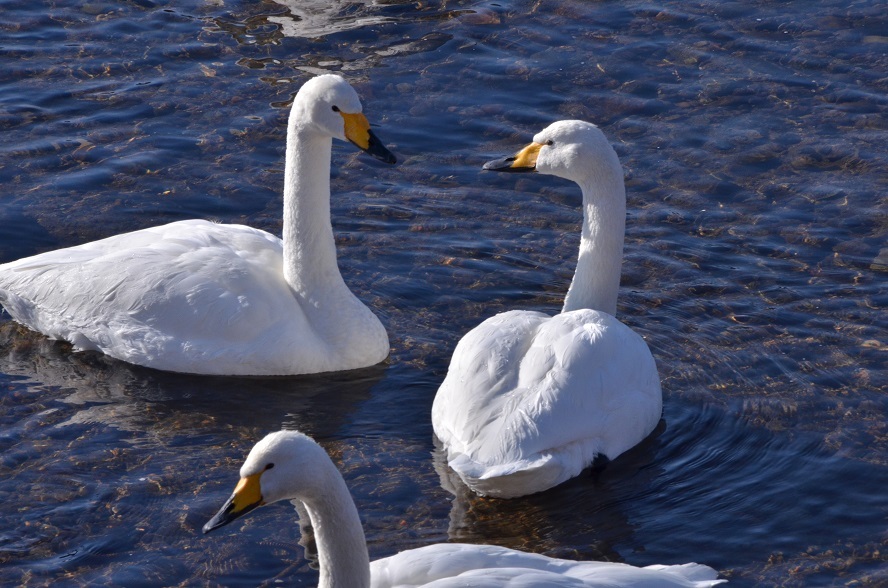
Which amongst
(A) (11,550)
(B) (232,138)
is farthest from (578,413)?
(B) (232,138)

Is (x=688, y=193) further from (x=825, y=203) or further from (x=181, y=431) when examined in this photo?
(x=181, y=431)

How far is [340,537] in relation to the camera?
18.3 feet

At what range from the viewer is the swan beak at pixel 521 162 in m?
8.80

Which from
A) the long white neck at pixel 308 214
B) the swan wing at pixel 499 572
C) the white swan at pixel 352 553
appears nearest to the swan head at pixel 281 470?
the white swan at pixel 352 553

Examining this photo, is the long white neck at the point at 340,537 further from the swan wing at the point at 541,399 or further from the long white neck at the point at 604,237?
the long white neck at the point at 604,237

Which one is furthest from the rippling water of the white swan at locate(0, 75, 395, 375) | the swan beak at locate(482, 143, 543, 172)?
the swan beak at locate(482, 143, 543, 172)

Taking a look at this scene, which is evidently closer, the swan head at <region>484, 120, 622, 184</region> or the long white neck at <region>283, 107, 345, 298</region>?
the swan head at <region>484, 120, 622, 184</region>

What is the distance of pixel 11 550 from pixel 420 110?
6147mm

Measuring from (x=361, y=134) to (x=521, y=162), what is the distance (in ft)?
3.53

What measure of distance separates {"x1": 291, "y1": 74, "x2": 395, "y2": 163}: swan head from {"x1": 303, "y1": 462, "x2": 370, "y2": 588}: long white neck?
3.32m

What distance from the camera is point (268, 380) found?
8578mm

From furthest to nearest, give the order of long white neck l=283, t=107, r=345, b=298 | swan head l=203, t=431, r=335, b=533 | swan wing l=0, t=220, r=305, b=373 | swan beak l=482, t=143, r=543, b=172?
swan beak l=482, t=143, r=543, b=172, long white neck l=283, t=107, r=345, b=298, swan wing l=0, t=220, r=305, b=373, swan head l=203, t=431, r=335, b=533

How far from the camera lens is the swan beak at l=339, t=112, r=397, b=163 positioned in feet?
27.8

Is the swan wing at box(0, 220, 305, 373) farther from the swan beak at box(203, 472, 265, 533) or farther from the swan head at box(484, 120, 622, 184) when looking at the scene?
the swan beak at box(203, 472, 265, 533)
